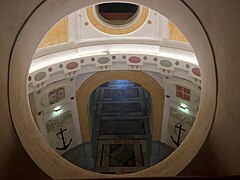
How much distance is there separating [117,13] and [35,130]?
7.78 metres

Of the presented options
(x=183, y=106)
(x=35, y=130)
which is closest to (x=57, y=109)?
(x=183, y=106)

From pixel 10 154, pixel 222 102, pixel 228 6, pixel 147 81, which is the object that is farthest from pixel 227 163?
pixel 147 81

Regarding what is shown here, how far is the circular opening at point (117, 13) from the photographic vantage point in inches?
381

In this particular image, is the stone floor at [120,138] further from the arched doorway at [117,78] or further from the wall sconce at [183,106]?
the wall sconce at [183,106]

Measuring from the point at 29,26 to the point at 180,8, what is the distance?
5.65 ft

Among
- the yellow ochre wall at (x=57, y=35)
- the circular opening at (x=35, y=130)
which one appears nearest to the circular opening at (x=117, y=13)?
the yellow ochre wall at (x=57, y=35)

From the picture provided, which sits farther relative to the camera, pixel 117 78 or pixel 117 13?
pixel 117 78

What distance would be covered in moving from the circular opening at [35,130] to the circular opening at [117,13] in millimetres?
5758

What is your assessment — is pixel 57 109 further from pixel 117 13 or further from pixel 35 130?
pixel 35 130

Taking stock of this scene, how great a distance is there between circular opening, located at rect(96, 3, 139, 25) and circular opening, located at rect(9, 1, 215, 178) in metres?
Answer: 5.76

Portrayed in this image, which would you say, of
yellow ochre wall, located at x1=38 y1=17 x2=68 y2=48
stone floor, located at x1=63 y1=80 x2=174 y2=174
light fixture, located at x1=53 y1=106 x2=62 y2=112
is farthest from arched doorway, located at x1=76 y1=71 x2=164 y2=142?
yellow ochre wall, located at x1=38 y1=17 x2=68 y2=48

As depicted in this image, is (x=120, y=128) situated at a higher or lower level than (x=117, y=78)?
lower

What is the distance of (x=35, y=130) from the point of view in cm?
383

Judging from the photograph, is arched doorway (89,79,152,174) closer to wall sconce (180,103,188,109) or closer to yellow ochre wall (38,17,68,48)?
wall sconce (180,103,188,109)
